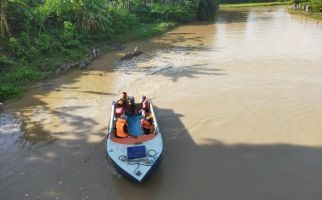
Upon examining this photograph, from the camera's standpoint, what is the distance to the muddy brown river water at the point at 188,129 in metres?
9.32

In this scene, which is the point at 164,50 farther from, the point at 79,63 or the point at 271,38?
the point at 271,38

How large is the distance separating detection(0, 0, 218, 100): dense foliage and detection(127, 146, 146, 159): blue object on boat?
8.41 m

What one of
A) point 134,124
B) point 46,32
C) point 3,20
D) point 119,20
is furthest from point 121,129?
point 119,20

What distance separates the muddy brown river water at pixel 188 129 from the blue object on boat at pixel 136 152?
69 centimetres

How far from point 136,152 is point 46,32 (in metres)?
16.3

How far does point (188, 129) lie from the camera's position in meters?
12.5

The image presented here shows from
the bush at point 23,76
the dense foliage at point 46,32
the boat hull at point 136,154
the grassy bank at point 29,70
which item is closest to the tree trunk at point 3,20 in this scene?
the dense foliage at point 46,32

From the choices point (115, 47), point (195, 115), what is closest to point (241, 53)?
point (115, 47)

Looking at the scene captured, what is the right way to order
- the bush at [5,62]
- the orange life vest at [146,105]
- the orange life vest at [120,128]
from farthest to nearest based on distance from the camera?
the bush at [5,62], the orange life vest at [146,105], the orange life vest at [120,128]

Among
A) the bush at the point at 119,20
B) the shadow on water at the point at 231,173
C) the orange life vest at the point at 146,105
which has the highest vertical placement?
the bush at the point at 119,20

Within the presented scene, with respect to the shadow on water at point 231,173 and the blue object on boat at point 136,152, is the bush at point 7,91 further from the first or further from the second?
the blue object on boat at point 136,152

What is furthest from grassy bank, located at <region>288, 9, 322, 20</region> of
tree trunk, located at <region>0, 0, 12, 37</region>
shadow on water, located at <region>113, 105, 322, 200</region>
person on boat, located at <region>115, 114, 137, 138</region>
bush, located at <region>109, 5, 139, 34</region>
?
person on boat, located at <region>115, 114, 137, 138</region>

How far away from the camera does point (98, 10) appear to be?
2605 cm

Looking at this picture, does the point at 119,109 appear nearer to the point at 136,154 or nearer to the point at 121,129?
the point at 121,129
